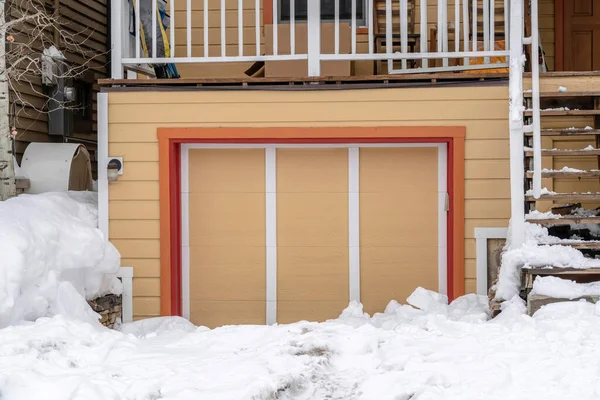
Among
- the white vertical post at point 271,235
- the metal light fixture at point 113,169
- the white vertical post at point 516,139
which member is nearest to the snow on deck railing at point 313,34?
the white vertical post at point 516,139

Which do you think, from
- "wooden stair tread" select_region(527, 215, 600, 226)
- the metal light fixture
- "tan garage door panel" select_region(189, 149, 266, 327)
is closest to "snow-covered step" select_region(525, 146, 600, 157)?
"wooden stair tread" select_region(527, 215, 600, 226)

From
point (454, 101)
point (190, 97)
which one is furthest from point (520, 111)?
point (190, 97)

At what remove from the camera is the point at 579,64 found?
9.33 metres

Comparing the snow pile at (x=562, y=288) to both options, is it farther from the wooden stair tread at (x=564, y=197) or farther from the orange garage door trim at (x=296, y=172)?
the orange garage door trim at (x=296, y=172)

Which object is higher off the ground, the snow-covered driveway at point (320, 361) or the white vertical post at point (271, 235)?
the white vertical post at point (271, 235)

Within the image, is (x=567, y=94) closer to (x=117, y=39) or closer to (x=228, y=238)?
(x=228, y=238)

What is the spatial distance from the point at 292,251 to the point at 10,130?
3173mm

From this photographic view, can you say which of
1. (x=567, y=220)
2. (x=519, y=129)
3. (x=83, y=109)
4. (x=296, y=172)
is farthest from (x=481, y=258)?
(x=83, y=109)

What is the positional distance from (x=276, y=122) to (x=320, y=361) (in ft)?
A: 8.88

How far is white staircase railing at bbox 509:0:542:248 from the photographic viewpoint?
5.77 meters

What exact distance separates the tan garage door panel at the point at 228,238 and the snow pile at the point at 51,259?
0.81 meters

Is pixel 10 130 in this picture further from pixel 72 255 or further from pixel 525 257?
pixel 525 257

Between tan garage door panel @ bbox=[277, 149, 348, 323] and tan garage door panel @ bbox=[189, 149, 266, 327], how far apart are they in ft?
0.74

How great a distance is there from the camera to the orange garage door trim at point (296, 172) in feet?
22.1
